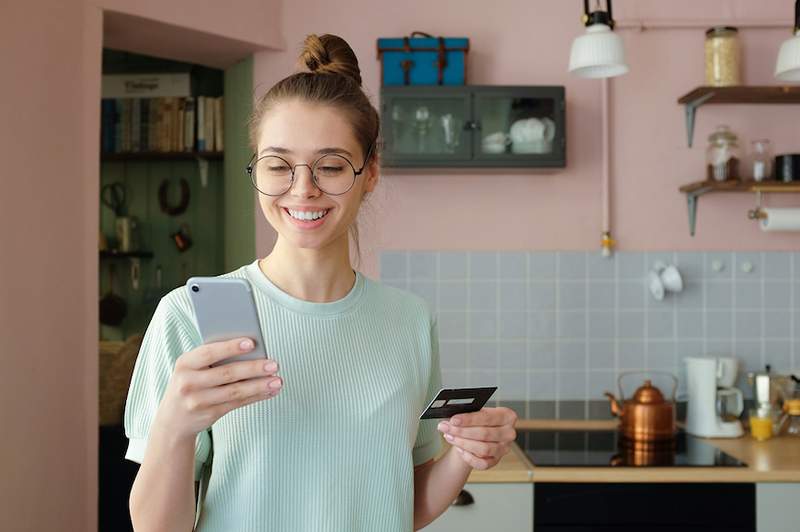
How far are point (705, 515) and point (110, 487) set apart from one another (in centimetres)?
213

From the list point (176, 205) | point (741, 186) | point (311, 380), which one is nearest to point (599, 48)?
point (741, 186)

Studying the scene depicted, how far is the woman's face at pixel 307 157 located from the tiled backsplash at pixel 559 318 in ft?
7.14

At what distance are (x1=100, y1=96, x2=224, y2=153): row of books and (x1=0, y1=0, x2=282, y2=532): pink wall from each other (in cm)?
93

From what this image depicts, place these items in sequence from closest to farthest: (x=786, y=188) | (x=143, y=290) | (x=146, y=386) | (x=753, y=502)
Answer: (x=146, y=386), (x=753, y=502), (x=786, y=188), (x=143, y=290)

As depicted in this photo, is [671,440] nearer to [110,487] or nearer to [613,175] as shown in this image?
[613,175]

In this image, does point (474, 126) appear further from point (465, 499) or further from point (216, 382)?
point (216, 382)

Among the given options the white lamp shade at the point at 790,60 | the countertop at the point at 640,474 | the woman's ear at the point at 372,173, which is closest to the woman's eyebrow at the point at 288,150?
the woman's ear at the point at 372,173

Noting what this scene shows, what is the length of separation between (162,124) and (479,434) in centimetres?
315

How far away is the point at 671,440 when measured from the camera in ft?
10.3

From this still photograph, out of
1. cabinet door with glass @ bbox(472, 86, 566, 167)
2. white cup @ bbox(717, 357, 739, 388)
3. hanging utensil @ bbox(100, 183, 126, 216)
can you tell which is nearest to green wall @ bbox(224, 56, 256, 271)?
hanging utensil @ bbox(100, 183, 126, 216)

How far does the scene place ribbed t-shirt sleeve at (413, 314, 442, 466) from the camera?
1.49m

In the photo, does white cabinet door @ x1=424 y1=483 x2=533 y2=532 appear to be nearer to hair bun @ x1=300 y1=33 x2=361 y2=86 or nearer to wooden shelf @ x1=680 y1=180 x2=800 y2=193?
wooden shelf @ x1=680 y1=180 x2=800 y2=193

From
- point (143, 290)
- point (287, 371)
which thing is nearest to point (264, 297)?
point (287, 371)

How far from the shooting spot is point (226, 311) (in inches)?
41.8
